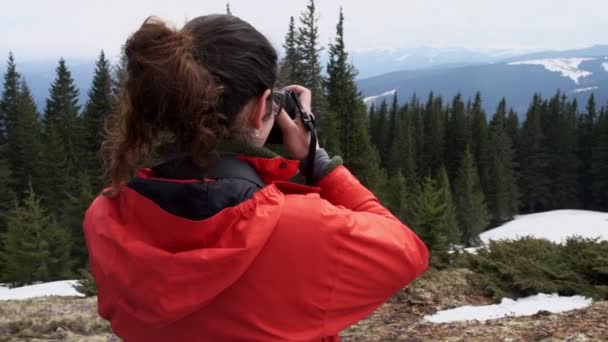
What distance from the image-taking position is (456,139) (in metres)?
68.8

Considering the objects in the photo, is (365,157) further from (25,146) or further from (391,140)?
(391,140)

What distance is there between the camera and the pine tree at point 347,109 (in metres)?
33.6

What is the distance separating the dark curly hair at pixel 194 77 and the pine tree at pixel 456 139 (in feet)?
224

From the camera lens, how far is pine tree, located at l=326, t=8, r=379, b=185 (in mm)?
33562

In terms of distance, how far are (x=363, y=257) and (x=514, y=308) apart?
677cm

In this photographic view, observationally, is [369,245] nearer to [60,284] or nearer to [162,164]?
[162,164]

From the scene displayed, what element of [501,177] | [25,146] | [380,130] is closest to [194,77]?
[25,146]

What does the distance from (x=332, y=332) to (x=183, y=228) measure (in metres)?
0.58

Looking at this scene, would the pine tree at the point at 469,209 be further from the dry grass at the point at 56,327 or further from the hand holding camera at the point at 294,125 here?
the hand holding camera at the point at 294,125

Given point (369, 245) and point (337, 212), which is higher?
point (337, 212)

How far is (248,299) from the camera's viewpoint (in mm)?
1625

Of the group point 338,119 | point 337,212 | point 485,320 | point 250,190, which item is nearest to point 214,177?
point 250,190

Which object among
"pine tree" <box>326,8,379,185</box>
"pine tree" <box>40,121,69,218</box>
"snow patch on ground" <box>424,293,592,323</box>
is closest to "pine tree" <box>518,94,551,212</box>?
"pine tree" <box>326,8,379,185</box>

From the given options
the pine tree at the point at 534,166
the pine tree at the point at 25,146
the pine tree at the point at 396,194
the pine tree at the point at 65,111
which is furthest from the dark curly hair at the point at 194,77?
the pine tree at the point at 534,166
